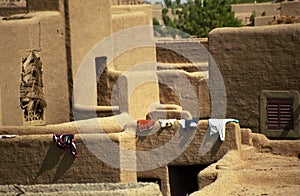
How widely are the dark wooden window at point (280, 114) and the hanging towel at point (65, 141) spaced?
4.54 m

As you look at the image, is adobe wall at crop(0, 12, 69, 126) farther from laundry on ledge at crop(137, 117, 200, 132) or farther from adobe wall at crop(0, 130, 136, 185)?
laundry on ledge at crop(137, 117, 200, 132)

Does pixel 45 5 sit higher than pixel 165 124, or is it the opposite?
pixel 45 5

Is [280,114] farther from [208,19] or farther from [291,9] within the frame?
[208,19]

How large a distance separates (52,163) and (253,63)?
4916 mm

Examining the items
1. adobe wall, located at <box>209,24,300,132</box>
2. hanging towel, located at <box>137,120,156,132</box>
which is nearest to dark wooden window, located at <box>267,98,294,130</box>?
adobe wall, located at <box>209,24,300,132</box>

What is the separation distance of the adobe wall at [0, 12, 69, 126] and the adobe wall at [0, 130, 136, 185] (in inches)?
69.6

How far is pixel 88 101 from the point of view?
22188mm

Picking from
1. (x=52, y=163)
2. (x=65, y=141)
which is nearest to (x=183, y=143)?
(x=65, y=141)

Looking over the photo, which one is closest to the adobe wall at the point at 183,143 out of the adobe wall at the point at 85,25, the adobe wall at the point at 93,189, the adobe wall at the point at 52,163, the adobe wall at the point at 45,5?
the adobe wall at the point at 52,163

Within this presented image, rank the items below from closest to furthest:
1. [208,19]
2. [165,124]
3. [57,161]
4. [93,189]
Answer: [93,189] < [57,161] < [165,124] < [208,19]

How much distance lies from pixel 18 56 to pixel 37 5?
240 cm

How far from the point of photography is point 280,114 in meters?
19.1

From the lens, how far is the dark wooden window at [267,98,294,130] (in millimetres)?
18984

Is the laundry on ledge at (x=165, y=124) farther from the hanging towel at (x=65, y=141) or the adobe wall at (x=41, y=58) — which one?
the adobe wall at (x=41, y=58)
